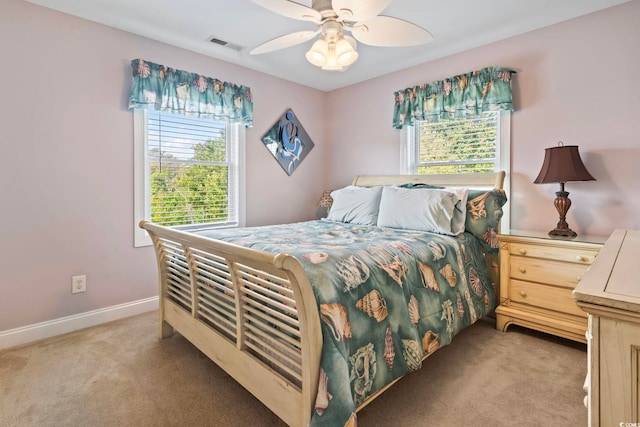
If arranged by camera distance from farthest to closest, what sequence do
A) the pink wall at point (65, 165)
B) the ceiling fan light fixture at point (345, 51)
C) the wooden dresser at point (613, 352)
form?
1. the pink wall at point (65, 165)
2. the ceiling fan light fixture at point (345, 51)
3. the wooden dresser at point (613, 352)

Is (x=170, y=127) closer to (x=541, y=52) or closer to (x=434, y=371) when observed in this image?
(x=434, y=371)

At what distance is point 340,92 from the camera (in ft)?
13.9

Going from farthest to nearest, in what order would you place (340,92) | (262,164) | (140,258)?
(340,92), (262,164), (140,258)

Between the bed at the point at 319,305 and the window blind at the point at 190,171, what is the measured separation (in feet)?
2.86

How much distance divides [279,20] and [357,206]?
1.68 metres

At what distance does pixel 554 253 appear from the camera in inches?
87.8

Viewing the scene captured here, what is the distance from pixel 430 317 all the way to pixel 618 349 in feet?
3.77

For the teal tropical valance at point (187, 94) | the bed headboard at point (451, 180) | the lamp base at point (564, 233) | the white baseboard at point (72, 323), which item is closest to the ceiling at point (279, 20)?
the teal tropical valance at point (187, 94)

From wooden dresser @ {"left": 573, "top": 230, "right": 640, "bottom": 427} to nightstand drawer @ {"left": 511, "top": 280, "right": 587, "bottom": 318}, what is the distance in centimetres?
171

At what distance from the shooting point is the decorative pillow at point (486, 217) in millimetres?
2535

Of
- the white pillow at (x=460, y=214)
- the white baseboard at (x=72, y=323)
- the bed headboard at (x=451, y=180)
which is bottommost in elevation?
the white baseboard at (x=72, y=323)

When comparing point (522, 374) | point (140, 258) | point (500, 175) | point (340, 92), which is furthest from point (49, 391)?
point (340, 92)

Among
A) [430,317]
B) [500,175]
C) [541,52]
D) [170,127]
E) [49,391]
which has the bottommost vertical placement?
[49,391]

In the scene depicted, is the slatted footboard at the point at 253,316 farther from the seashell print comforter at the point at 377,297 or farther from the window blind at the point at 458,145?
the window blind at the point at 458,145
